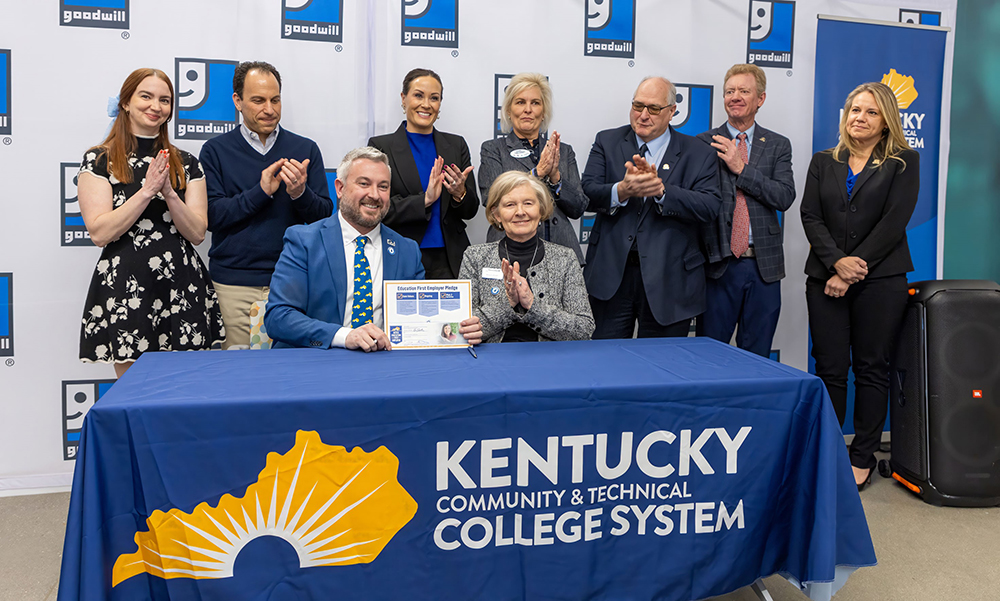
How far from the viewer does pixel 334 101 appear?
10.6 ft

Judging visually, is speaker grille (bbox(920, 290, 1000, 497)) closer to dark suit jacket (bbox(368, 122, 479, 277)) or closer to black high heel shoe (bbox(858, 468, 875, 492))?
black high heel shoe (bbox(858, 468, 875, 492))

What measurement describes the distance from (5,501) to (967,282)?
4.22 metres

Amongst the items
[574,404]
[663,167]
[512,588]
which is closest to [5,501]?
[512,588]

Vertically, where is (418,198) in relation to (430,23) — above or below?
below

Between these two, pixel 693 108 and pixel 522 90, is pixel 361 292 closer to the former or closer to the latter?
pixel 522 90

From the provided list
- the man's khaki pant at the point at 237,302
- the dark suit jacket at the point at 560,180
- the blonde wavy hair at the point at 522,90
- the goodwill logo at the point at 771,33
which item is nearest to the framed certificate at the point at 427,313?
the dark suit jacket at the point at 560,180

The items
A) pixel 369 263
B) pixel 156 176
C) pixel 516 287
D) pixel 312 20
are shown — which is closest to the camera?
pixel 516 287

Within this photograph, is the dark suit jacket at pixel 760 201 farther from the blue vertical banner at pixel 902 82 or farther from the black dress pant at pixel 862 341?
the blue vertical banner at pixel 902 82

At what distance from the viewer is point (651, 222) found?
286 cm

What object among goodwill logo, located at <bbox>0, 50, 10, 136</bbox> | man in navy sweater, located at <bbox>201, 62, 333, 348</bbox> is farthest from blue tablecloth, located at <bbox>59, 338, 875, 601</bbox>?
goodwill logo, located at <bbox>0, 50, 10, 136</bbox>

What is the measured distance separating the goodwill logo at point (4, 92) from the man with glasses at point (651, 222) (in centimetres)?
249

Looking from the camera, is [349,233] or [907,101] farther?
[907,101]

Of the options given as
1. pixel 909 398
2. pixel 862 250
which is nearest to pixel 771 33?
pixel 862 250

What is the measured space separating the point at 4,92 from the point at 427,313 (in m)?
2.31
